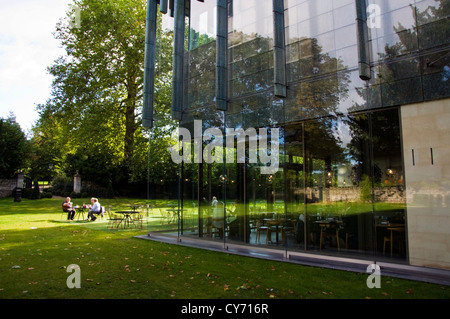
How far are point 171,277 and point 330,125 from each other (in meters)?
6.11

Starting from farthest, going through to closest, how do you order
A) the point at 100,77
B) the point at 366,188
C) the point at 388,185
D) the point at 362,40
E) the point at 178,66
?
the point at 100,77, the point at 178,66, the point at 366,188, the point at 362,40, the point at 388,185

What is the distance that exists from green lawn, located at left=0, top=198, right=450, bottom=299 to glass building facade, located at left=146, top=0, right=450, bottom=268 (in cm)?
163

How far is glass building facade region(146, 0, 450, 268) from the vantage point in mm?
7488

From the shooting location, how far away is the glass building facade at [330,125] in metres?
7.49

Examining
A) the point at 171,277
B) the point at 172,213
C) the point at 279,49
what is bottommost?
the point at 171,277

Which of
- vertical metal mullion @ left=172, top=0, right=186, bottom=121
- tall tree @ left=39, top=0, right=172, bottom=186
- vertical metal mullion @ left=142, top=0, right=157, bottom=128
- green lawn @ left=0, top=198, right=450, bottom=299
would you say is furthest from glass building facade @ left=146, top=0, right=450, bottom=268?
tall tree @ left=39, top=0, right=172, bottom=186

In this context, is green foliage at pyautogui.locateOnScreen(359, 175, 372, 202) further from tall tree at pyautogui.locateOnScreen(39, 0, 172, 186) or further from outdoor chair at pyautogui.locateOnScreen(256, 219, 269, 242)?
tall tree at pyautogui.locateOnScreen(39, 0, 172, 186)

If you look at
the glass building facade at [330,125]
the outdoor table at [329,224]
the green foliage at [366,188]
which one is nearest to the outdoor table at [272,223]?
the glass building facade at [330,125]

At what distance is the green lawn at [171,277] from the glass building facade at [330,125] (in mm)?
1628

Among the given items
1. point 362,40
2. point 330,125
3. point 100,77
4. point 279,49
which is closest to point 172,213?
point 330,125

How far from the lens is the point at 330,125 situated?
29.8 feet

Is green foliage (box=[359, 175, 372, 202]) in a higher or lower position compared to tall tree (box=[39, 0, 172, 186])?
lower

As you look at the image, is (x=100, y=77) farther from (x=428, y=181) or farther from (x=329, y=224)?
(x=428, y=181)

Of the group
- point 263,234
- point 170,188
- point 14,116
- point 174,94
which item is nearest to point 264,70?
point 174,94
